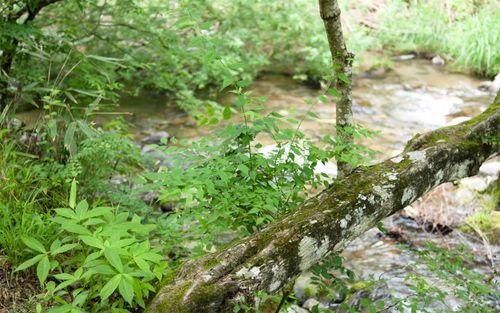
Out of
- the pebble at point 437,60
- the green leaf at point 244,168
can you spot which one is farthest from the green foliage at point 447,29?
the green leaf at point 244,168

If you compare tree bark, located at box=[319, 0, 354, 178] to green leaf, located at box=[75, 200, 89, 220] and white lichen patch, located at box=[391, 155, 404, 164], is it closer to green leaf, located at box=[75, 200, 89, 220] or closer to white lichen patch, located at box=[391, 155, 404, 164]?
white lichen patch, located at box=[391, 155, 404, 164]

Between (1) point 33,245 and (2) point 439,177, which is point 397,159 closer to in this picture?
(2) point 439,177

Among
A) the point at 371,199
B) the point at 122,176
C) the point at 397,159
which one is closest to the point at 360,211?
the point at 371,199

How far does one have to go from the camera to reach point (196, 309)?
1.49 m

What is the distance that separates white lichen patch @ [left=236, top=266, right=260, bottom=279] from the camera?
160 centimetres

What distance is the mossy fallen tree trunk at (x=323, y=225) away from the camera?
5.10ft

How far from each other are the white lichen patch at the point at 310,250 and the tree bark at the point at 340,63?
0.56 metres

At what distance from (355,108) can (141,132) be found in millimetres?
3873

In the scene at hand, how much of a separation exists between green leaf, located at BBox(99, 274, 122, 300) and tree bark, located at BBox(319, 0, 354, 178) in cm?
121

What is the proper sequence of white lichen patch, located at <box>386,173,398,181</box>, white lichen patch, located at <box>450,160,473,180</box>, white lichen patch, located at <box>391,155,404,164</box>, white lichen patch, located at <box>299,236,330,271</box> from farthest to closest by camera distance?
white lichen patch, located at <box>450,160,473,180</box> < white lichen patch, located at <box>391,155,404,164</box> < white lichen patch, located at <box>386,173,398,181</box> < white lichen patch, located at <box>299,236,330,271</box>

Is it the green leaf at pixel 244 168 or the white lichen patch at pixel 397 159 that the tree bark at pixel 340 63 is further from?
the green leaf at pixel 244 168

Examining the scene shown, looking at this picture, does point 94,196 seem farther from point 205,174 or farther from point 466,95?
point 466,95

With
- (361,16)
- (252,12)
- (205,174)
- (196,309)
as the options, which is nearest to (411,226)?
(205,174)

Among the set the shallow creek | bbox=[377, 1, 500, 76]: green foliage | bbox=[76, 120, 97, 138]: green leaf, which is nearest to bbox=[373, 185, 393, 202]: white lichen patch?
the shallow creek
